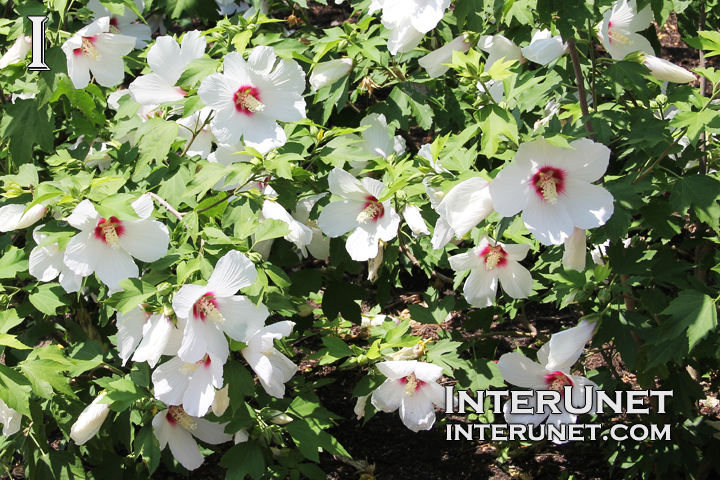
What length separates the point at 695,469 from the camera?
2732mm

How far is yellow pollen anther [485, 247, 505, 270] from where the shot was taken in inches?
92.0

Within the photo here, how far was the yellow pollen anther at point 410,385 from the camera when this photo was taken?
95.7 inches

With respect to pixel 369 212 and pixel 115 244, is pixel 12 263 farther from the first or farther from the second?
pixel 369 212

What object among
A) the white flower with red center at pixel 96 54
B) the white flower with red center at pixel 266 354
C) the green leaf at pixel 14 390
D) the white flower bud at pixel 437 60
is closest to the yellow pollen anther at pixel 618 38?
the white flower bud at pixel 437 60

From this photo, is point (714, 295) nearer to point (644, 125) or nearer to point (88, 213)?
point (644, 125)

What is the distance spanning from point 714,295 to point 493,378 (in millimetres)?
843

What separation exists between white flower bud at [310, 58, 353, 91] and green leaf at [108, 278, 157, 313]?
1200 mm

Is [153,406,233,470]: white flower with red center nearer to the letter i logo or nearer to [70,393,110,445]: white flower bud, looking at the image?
[70,393,110,445]: white flower bud

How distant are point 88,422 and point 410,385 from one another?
1100 millimetres

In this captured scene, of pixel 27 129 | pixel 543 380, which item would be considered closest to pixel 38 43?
pixel 27 129

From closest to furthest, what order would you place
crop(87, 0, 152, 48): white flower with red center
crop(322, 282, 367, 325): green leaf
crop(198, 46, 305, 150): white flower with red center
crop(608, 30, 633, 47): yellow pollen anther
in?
1. crop(198, 46, 305, 150): white flower with red center
2. crop(608, 30, 633, 47): yellow pollen anther
3. crop(322, 282, 367, 325): green leaf
4. crop(87, 0, 152, 48): white flower with red center

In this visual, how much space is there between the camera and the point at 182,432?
239cm

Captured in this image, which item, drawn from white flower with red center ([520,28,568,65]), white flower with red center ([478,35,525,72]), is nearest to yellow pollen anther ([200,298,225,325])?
white flower with red center ([520,28,568,65])

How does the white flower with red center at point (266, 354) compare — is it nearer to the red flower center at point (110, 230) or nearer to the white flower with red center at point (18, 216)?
the red flower center at point (110, 230)
